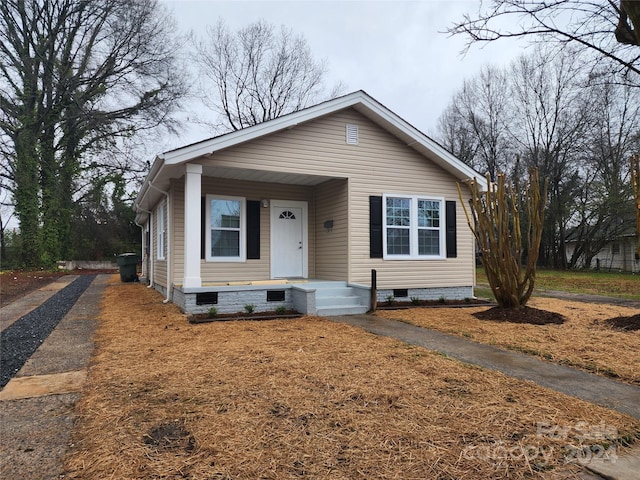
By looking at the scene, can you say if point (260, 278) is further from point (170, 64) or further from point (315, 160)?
point (170, 64)

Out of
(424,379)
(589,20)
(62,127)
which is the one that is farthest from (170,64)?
(424,379)

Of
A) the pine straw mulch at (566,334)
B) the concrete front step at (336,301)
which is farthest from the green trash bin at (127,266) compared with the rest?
the pine straw mulch at (566,334)

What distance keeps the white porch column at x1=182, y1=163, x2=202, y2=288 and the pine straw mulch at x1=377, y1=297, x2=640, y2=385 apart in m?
3.73

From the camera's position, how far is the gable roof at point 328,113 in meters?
7.48

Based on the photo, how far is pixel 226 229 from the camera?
9.26 m

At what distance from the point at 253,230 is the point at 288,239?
100 centimetres

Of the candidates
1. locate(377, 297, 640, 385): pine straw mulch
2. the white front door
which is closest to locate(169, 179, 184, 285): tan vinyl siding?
the white front door

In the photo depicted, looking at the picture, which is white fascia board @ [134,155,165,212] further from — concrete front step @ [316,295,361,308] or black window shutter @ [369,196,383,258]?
black window shutter @ [369,196,383,258]

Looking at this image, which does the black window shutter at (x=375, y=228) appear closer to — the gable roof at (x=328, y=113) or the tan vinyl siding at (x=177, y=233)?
the gable roof at (x=328, y=113)

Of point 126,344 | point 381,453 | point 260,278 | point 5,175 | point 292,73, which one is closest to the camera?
point 381,453

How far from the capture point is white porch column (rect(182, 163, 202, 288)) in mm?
7430

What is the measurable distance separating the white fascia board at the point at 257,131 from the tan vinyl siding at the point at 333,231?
1.67m

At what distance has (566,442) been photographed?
2527 mm

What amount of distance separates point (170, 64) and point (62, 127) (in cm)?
650
